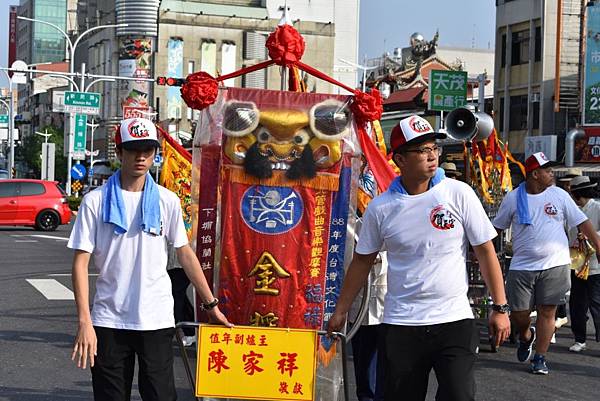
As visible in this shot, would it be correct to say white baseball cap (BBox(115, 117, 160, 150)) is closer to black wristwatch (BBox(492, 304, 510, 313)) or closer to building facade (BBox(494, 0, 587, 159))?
black wristwatch (BBox(492, 304, 510, 313))

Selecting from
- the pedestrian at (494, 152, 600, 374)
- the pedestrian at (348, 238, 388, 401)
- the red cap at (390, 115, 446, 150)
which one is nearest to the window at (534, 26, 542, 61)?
the pedestrian at (494, 152, 600, 374)

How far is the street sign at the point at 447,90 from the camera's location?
42438 millimetres

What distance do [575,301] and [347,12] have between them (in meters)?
93.3

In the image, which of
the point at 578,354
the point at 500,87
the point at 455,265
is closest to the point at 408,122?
the point at 455,265

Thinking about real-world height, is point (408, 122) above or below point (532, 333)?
above

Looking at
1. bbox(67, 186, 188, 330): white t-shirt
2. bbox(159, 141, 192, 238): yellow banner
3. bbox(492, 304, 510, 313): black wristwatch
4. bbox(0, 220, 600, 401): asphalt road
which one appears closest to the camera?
bbox(67, 186, 188, 330): white t-shirt

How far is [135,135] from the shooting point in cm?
554

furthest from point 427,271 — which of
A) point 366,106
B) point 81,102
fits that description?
point 81,102

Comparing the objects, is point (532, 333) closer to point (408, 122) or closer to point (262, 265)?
point (262, 265)

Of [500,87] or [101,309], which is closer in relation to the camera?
[101,309]

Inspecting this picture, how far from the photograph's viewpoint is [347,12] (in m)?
103

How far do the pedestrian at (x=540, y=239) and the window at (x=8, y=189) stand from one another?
2378 centimetres

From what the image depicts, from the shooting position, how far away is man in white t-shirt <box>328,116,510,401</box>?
17.6 ft

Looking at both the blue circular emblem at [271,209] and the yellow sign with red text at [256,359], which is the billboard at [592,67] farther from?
the yellow sign with red text at [256,359]
